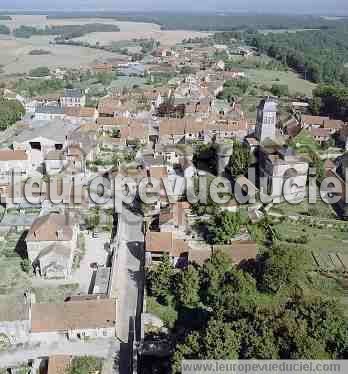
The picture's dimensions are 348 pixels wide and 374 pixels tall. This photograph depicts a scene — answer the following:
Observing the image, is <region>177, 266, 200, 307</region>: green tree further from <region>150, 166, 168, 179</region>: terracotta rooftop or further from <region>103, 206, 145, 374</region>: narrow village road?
<region>150, 166, 168, 179</region>: terracotta rooftop

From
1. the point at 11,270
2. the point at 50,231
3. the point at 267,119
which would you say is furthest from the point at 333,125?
the point at 11,270

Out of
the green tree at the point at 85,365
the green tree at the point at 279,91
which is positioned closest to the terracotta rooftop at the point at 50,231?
the green tree at the point at 85,365

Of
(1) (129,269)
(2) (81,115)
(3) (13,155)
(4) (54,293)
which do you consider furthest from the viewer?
(2) (81,115)

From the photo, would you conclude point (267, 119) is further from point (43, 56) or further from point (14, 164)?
point (43, 56)

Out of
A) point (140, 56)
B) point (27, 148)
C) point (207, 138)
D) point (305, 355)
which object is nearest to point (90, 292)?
point (305, 355)

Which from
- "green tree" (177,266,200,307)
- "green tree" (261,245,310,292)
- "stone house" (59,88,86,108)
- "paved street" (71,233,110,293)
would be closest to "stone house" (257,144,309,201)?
"green tree" (261,245,310,292)

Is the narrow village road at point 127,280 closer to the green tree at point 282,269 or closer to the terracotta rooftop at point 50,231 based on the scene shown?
the terracotta rooftop at point 50,231
